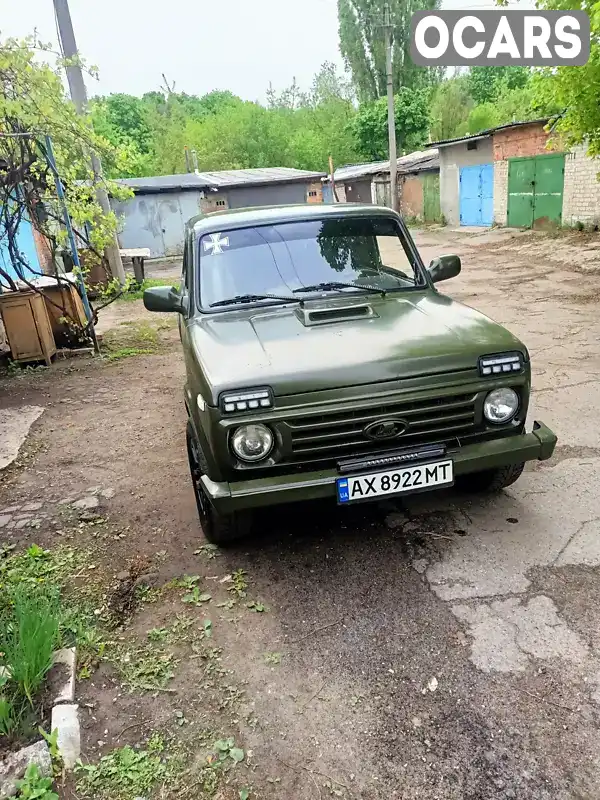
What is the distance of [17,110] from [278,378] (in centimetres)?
440

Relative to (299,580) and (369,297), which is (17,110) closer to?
(369,297)

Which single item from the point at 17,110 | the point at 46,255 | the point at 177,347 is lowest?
the point at 177,347

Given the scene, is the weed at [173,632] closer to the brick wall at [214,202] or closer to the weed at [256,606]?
the weed at [256,606]

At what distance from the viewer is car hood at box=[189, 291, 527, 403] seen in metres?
2.88

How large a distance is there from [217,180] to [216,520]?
2526 cm

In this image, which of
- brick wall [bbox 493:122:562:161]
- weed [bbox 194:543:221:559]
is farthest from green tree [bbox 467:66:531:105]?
weed [bbox 194:543:221:559]

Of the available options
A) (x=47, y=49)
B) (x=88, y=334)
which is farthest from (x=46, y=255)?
(x=47, y=49)

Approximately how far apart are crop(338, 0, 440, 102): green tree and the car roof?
45.8 metres

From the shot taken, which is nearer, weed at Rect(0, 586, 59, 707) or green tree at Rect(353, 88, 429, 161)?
weed at Rect(0, 586, 59, 707)

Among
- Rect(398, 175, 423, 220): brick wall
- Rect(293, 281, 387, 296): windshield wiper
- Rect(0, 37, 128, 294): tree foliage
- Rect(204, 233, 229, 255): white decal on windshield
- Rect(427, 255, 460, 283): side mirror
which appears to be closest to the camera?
Rect(293, 281, 387, 296): windshield wiper

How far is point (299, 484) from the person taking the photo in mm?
2889

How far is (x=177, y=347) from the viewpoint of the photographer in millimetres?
8859

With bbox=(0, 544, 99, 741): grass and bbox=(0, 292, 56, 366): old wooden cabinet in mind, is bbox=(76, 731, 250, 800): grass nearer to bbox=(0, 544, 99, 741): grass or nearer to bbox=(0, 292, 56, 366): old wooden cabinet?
bbox=(0, 544, 99, 741): grass

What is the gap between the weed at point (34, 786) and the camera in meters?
1.99
